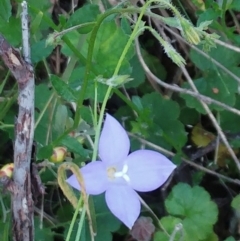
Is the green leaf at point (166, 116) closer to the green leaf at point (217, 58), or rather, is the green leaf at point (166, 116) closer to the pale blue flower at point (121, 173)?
the green leaf at point (217, 58)

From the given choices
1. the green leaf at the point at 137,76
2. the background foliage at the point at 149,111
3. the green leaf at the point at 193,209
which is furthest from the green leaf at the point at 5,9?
the green leaf at the point at 193,209

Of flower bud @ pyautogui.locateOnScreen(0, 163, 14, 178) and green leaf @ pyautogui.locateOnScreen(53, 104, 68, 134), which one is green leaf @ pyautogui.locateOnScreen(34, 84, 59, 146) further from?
flower bud @ pyautogui.locateOnScreen(0, 163, 14, 178)

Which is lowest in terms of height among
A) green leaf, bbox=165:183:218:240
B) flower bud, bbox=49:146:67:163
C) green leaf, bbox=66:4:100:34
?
green leaf, bbox=165:183:218:240

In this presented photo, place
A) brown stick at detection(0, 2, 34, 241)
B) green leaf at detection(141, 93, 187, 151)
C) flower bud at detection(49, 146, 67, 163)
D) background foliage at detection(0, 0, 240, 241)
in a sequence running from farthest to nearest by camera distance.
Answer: green leaf at detection(141, 93, 187, 151)
background foliage at detection(0, 0, 240, 241)
flower bud at detection(49, 146, 67, 163)
brown stick at detection(0, 2, 34, 241)

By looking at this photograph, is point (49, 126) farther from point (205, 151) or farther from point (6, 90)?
point (205, 151)

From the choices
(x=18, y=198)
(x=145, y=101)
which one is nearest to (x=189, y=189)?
(x=145, y=101)

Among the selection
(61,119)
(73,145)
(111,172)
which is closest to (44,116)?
(61,119)

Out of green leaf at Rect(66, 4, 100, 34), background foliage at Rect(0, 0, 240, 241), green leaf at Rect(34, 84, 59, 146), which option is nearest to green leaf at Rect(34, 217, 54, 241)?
background foliage at Rect(0, 0, 240, 241)
